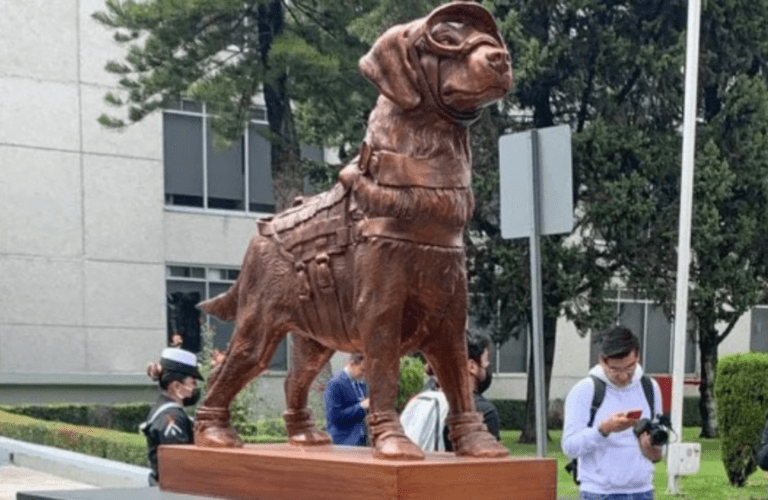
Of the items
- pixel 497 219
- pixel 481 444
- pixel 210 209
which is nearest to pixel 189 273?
pixel 210 209

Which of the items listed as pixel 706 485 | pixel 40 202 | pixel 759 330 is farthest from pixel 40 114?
pixel 759 330

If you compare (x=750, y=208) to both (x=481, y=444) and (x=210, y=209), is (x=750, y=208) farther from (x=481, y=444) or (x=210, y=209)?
(x=481, y=444)

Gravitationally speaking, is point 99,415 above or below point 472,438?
below

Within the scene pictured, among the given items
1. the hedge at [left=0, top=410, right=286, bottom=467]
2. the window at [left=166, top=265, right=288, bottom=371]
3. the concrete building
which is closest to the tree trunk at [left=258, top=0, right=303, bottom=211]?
the concrete building

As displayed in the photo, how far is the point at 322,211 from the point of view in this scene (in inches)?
128

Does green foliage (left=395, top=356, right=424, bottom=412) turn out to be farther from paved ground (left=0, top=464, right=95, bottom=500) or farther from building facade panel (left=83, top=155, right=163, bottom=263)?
building facade panel (left=83, top=155, right=163, bottom=263)

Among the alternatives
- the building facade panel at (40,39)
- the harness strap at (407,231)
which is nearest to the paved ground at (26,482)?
the building facade panel at (40,39)

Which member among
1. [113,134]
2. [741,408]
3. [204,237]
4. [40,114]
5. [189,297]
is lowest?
[741,408]

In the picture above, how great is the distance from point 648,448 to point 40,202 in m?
14.7

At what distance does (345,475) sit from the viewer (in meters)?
2.95

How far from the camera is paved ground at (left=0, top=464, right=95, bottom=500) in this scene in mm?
10445

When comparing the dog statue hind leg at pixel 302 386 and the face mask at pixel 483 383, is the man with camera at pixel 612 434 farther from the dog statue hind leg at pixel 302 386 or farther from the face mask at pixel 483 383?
the dog statue hind leg at pixel 302 386

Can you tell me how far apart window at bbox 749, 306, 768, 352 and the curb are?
62.2ft

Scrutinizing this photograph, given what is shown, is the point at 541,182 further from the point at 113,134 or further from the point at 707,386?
the point at 707,386
